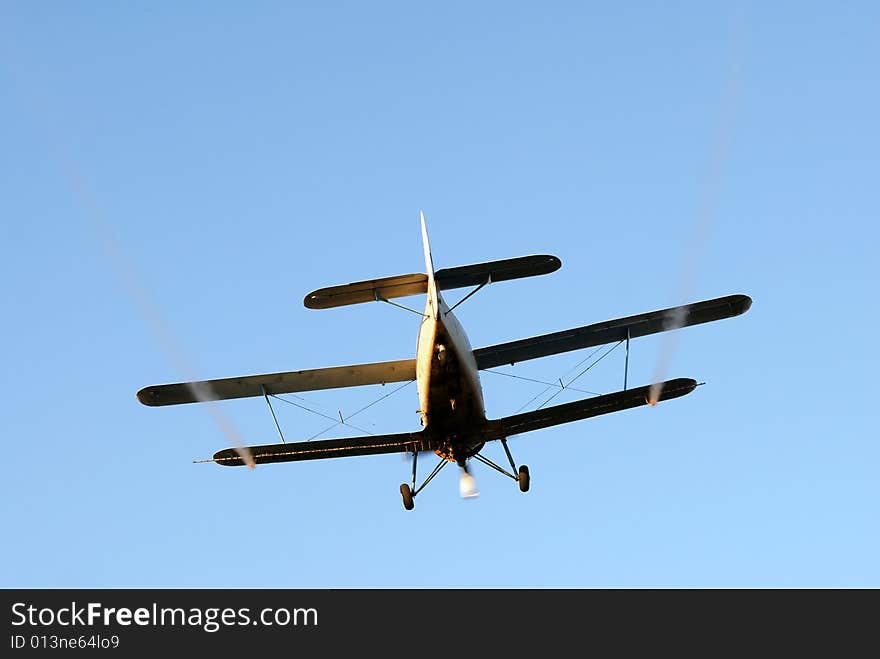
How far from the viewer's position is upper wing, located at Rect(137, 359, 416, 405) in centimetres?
4166

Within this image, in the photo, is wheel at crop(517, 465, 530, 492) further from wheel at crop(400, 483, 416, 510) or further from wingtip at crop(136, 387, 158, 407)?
wingtip at crop(136, 387, 158, 407)

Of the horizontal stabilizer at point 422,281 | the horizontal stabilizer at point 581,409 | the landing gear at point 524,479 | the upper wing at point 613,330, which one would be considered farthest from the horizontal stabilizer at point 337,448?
the upper wing at point 613,330

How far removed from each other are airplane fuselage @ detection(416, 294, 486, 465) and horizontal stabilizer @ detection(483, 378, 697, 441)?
521 millimetres

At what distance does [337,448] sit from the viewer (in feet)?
125

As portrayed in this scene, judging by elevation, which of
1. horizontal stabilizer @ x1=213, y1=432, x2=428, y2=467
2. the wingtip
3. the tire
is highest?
the wingtip

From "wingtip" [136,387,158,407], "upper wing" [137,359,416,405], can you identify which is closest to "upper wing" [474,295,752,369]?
"upper wing" [137,359,416,405]

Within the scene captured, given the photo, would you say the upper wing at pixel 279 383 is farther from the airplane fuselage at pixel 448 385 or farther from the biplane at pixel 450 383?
the airplane fuselage at pixel 448 385

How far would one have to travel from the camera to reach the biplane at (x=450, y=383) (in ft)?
123

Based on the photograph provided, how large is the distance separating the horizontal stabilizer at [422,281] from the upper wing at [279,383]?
323 cm
